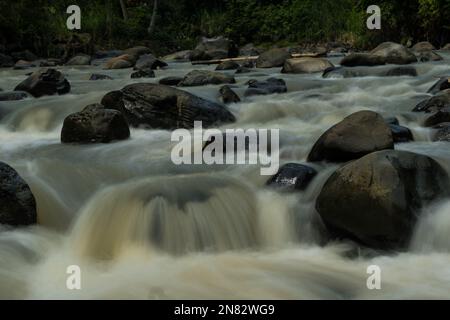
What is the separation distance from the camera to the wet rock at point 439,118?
6857 mm

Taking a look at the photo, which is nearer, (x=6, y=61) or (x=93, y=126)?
(x=93, y=126)

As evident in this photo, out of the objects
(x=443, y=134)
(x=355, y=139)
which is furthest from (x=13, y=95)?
(x=443, y=134)

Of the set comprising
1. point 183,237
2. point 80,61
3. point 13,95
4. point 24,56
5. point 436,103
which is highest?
point 24,56

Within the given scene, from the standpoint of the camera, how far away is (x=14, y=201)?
14.6 ft

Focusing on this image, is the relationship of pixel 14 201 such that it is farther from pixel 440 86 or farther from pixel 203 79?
pixel 440 86

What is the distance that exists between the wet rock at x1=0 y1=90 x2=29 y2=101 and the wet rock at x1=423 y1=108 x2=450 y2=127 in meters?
6.23

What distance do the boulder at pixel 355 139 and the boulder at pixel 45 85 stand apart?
5779mm

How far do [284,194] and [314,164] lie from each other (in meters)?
0.64

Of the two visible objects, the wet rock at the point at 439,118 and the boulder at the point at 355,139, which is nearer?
the boulder at the point at 355,139

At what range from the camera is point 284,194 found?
4.94 meters

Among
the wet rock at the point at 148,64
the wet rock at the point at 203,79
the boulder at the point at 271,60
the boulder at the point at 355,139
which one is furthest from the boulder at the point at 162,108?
the wet rock at the point at 148,64

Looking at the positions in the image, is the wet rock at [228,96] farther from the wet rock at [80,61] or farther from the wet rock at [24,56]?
the wet rock at [24,56]

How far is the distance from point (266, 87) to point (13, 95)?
A: 4.09 meters

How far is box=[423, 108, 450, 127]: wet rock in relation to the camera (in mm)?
6857
